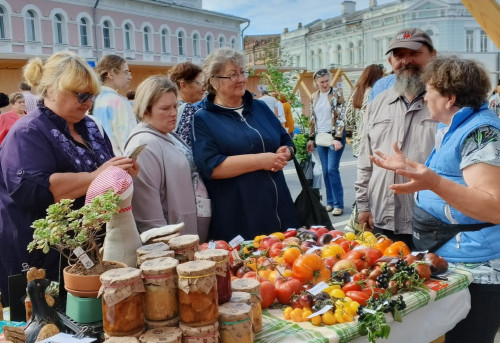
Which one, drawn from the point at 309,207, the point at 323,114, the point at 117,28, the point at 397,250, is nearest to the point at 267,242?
the point at 397,250

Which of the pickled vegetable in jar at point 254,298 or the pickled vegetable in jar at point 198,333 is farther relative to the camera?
the pickled vegetable in jar at point 254,298

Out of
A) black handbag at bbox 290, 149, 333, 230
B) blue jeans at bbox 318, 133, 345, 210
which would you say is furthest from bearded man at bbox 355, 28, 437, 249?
blue jeans at bbox 318, 133, 345, 210

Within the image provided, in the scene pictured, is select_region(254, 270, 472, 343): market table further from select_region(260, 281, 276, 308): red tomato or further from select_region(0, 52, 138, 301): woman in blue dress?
select_region(0, 52, 138, 301): woman in blue dress

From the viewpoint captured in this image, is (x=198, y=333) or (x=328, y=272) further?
(x=328, y=272)

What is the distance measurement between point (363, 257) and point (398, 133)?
937 mm

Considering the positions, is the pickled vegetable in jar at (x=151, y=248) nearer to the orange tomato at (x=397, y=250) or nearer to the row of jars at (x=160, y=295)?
the row of jars at (x=160, y=295)

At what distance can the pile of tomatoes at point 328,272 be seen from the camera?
185 centimetres

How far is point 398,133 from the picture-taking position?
9.39 feet

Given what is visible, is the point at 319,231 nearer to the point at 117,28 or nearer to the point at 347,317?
the point at 347,317

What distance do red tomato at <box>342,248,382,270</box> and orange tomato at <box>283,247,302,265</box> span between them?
0.22 m

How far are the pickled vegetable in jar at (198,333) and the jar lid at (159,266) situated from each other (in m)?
0.17

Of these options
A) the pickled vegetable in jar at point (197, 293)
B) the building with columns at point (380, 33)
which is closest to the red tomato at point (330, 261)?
the pickled vegetable in jar at point (197, 293)

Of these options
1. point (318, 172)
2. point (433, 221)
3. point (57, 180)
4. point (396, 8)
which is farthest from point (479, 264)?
point (396, 8)

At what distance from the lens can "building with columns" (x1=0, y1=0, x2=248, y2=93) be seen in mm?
26453
